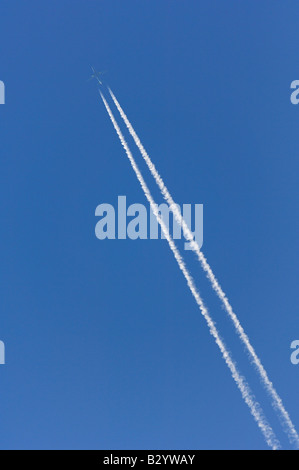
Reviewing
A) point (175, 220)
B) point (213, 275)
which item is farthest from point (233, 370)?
point (175, 220)

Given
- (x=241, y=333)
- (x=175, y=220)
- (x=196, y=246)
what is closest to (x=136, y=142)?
(x=175, y=220)

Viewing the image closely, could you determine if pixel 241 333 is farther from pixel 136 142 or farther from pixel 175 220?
pixel 136 142

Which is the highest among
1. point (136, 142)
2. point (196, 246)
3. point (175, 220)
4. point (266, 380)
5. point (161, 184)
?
point (136, 142)

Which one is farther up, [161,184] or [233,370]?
Answer: [161,184]
